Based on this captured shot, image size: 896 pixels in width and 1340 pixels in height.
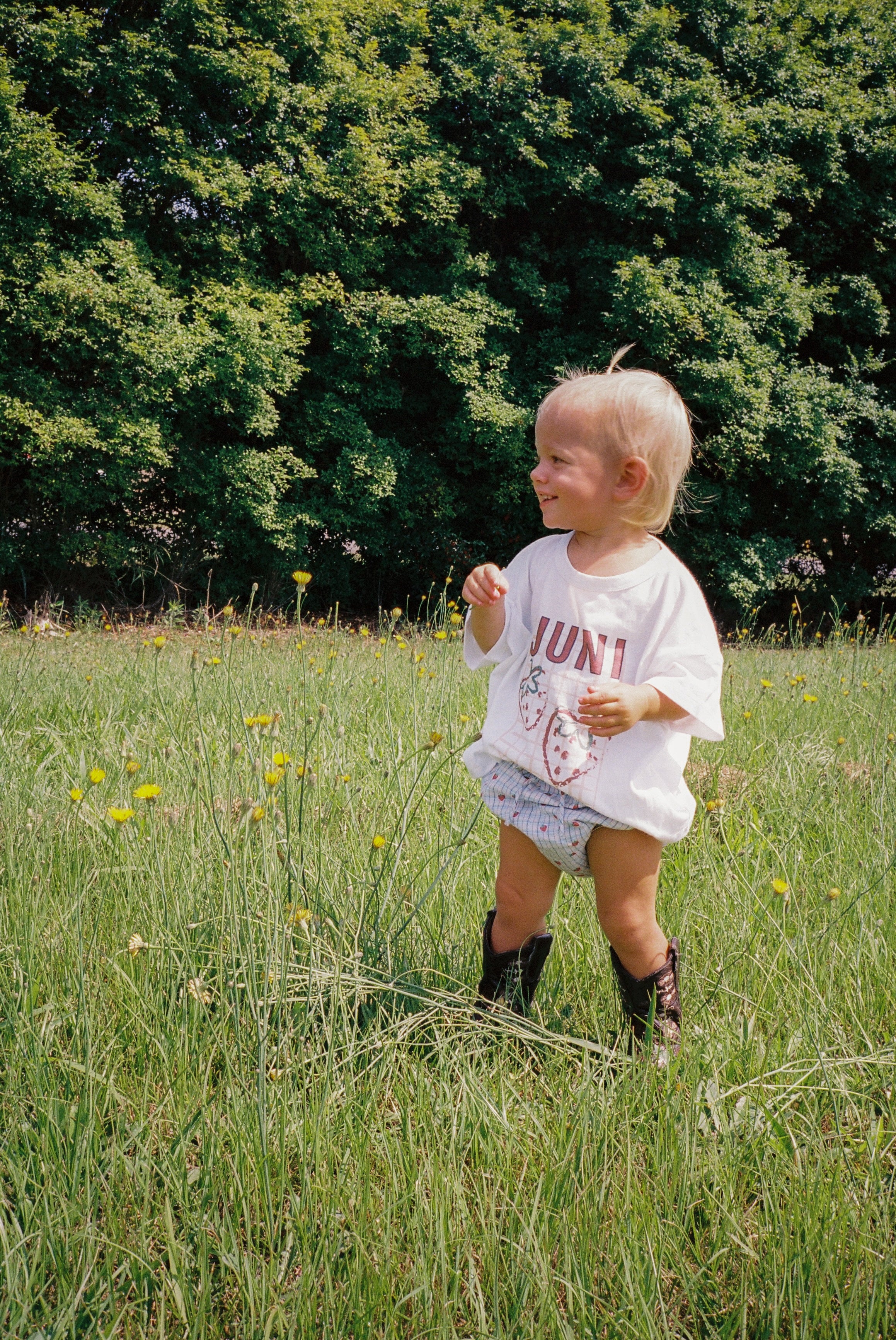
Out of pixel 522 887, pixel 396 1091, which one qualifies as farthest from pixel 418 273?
pixel 396 1091

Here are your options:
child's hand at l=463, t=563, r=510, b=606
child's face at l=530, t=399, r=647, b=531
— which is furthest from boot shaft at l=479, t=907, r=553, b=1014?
child's face at l=530, t=399, r=647, b=531

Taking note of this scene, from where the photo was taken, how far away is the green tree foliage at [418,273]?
830cm

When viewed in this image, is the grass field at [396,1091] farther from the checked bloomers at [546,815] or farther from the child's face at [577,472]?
the child's face at [577,472]

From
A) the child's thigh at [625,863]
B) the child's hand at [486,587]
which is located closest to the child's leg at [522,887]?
the child's thigh at [625,863]

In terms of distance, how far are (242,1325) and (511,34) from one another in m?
11.8

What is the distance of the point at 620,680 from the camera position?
153 cm

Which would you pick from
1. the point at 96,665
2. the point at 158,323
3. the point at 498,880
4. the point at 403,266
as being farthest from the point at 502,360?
the point at 498,880

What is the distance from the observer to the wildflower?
140cm

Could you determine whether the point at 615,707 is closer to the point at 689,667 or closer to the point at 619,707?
the point at 619,707

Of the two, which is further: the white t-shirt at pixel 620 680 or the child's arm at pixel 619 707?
the white t-shirt at pixel 620 680

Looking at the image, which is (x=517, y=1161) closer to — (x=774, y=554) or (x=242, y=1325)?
(x=242, y=1325)

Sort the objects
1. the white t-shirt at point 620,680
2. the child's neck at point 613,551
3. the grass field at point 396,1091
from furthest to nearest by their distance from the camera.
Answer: the child's neck at point 613,551 → the white t-shirt at point 620,680 → the grass field at point 396,1091

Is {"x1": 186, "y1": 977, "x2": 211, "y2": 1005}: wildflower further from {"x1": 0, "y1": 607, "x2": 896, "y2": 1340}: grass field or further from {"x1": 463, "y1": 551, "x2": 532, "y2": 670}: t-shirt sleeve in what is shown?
{"x1": 463, "y1": 551, "x2": 532, "y2": 670}: t-shirt sleeve

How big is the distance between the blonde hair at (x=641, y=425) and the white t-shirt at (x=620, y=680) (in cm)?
12
